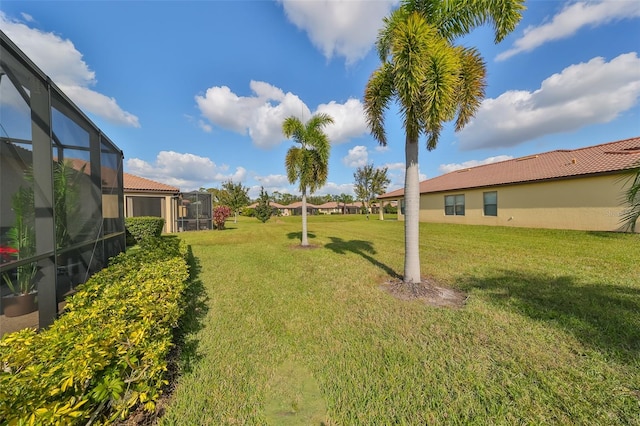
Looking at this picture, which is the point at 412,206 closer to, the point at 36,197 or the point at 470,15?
the point at 470,15

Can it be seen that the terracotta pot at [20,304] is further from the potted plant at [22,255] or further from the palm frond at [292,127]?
the palm frond at [292,127]

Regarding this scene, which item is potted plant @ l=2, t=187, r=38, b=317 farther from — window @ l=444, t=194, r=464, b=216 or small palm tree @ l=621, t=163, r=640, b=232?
window @ l=444, t=194, r=464, b=216

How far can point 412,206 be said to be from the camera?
206 inches

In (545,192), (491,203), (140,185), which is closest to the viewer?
(545,192)

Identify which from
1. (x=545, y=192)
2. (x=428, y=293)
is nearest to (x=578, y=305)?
(x=428, y=293)

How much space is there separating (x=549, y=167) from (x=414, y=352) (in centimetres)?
1798

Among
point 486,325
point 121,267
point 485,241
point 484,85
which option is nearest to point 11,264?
point 121,267

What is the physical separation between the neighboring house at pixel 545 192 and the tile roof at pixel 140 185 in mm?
21433

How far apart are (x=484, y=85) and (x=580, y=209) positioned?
39.5 ft

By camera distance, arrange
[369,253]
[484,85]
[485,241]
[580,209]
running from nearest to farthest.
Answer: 1. [484,85]
2. [369,253]
3. [485,241]
4. [580,209]

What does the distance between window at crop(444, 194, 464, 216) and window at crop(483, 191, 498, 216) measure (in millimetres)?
1863

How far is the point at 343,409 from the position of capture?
2.20 metres

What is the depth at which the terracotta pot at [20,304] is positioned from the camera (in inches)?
110

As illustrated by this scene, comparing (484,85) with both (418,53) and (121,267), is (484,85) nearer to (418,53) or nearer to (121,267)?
(418,53)
